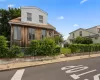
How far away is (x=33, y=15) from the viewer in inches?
919

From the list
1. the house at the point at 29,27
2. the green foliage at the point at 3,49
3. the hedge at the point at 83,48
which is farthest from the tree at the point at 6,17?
the green foliage at the point at 3,49

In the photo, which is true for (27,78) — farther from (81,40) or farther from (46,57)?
(81,40)

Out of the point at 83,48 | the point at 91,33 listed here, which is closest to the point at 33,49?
the point at 83,48

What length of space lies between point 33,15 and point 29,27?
2.07 meters

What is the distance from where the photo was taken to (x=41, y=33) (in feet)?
77.7

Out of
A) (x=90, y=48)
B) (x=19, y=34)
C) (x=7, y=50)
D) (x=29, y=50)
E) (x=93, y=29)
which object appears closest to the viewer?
(x=7, y=50)

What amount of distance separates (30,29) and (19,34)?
71.2 inches

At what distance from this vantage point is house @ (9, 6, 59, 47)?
21.5 metres

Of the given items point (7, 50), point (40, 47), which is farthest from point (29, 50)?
point (7, 50)

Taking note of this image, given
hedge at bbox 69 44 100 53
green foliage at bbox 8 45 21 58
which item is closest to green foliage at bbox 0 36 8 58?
green foliage at bbox 8 45 21 58

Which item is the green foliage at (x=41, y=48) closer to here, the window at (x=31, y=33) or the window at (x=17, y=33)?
the window at (x=17, y=33)

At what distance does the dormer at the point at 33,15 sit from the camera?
22.6 meters

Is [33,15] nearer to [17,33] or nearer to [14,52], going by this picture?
[17,33]

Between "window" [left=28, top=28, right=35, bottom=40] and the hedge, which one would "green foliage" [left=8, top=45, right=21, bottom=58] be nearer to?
"window" [left=28, top=28, right=35, bottom=40]
